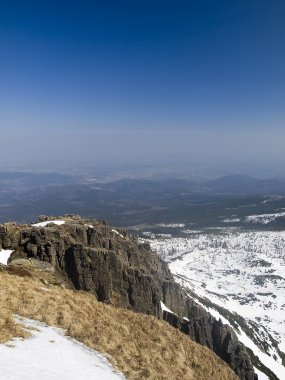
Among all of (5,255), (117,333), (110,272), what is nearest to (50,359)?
(117,333)

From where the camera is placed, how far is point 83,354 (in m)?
23.6

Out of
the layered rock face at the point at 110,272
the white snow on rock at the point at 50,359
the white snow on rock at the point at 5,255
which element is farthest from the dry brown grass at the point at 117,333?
the layered rock face at the point at 110,272

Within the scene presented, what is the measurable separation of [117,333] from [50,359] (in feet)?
29.1

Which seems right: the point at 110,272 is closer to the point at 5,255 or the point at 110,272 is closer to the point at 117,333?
the point at 5,255

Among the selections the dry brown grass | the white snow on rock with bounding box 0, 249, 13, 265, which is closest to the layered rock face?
the white snow on rock with bounding box 0, 249, 13, 265

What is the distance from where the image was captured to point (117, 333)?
95.2 ft

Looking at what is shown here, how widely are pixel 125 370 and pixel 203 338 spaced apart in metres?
60.1

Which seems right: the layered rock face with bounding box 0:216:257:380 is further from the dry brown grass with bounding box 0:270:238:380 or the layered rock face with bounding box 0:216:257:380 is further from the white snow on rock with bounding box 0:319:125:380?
the white snow on rock with bounding box 0:319:125:380

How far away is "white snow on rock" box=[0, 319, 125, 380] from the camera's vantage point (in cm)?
1828

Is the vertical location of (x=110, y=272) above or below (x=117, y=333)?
below

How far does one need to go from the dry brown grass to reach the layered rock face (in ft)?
75.1

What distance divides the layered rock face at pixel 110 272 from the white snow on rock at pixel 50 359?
108 ft

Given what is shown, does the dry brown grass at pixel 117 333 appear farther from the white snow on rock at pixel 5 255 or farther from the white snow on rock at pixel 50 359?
the white snow on rock at pixel 5 255

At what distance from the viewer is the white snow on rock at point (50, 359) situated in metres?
18.3
